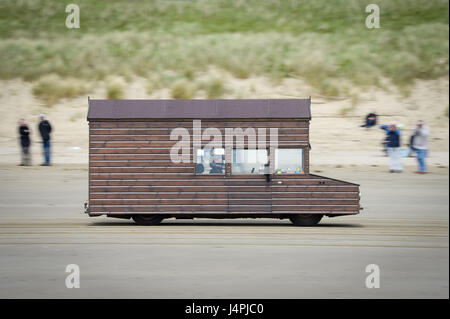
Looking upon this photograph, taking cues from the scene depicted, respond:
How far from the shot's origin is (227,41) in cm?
4869

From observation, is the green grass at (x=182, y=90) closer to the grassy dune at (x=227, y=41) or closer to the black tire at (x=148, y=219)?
the grassy dune at (x=227, y=41)

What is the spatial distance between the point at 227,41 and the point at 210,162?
30.7 m

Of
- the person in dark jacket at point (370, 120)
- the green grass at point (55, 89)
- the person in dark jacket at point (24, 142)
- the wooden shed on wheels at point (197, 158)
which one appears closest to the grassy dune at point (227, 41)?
the green grass at point (55, 89)

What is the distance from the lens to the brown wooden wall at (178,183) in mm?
18516

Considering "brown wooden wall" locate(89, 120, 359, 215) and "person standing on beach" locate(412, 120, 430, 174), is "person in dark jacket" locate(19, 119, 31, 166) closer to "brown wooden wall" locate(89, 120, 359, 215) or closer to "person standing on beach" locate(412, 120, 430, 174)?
"brown wooden wall" locate(89, 120, 359, 215)

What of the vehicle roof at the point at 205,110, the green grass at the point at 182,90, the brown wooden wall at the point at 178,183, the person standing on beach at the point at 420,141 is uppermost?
the green grass at the point at 182,90

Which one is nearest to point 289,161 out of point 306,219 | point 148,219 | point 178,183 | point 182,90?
point 306,219

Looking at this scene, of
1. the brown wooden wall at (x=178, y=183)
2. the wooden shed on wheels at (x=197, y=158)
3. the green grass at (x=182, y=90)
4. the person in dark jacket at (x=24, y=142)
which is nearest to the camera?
the brown wooden wall at (x=178, y=183)

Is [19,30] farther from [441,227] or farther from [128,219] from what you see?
[441,227]

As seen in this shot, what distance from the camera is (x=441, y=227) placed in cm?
1866

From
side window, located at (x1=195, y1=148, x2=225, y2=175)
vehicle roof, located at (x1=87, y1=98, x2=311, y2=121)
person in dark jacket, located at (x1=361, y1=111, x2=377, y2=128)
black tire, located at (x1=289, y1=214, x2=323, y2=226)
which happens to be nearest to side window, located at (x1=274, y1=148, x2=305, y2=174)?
vehicle roof, located at (x1=87, y1=98, x2=311, y2=121)

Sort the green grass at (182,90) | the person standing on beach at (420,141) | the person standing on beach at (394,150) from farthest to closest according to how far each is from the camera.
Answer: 1. the green grass at (182,90)
2. the person standing on beach at (394,150)
3. the person standing on beach at (420,141)

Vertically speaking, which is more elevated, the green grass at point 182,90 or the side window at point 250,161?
the green grass at point 182,90

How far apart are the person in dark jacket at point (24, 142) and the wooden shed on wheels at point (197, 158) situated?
9840 mm
